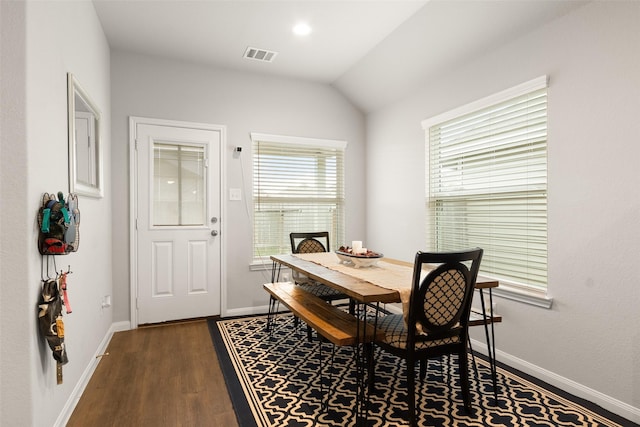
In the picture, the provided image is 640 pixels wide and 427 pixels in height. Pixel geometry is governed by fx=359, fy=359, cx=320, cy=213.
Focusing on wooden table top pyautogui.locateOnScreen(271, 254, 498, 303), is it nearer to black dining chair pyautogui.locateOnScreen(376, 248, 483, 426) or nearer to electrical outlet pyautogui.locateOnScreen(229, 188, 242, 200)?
black dining chair pyautogui.locateOnScreen(376, 248, 483, 426)

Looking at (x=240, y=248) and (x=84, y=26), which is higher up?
(x=84, y=26)

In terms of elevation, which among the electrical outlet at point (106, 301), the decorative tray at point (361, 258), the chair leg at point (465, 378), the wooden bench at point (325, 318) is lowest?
the chair leg at point (465, 378)

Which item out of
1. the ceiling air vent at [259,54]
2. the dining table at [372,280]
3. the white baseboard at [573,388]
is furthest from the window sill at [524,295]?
the ceiling air vent at [259,54]

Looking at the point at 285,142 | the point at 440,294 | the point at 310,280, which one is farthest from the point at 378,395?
the point at 285,142

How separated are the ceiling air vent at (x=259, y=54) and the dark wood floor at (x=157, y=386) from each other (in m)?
A: 2.83

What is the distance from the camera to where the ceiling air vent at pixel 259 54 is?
11.8 ft

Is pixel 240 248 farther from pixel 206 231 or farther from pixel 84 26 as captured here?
pixel 84 26

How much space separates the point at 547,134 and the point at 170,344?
11.4ft

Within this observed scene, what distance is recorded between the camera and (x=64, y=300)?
1807 millimetres

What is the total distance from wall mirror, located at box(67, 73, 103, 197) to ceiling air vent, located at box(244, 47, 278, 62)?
1.52m

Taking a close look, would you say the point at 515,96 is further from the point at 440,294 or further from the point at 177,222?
the point at 177,222

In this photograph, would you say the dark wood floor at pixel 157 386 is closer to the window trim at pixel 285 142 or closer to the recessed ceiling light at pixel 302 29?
the window trim at pixel 285 142

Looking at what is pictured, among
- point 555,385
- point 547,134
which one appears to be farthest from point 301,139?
point 555,385

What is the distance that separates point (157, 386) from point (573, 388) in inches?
108
